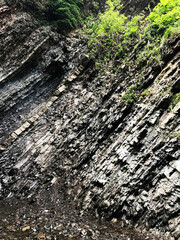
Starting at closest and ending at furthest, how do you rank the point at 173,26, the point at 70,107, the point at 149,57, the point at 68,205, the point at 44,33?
the point at 68,205, the point at 173,26, the point at 149,57, the point at 70,107, the point at 44,33

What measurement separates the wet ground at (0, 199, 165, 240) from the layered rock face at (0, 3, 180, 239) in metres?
0.41

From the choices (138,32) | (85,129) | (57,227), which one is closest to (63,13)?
(138,32)

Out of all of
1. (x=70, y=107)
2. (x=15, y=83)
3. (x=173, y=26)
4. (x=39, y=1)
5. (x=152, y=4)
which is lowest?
(x=15, y=83)

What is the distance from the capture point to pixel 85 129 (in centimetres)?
862

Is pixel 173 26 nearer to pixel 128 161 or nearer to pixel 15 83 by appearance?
pixel 128 161

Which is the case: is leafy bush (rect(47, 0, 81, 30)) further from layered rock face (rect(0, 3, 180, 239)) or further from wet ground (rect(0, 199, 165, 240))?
wet ground (rect(0, 199, 165, 240))

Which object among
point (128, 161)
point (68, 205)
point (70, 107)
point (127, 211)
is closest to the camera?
point (127, 211)

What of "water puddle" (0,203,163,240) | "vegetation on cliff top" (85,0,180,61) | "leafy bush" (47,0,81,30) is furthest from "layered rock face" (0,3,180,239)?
"leafy bush" (47,0,81,30)

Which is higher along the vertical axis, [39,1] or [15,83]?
[39,1]

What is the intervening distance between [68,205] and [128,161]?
2922mm

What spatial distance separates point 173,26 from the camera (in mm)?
6773

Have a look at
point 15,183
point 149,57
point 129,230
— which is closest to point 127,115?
point 149,57

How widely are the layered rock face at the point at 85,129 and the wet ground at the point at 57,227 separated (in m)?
0.41

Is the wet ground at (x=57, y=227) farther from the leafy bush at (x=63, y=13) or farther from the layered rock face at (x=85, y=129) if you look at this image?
the leafy bush at (x=63, y=13)
